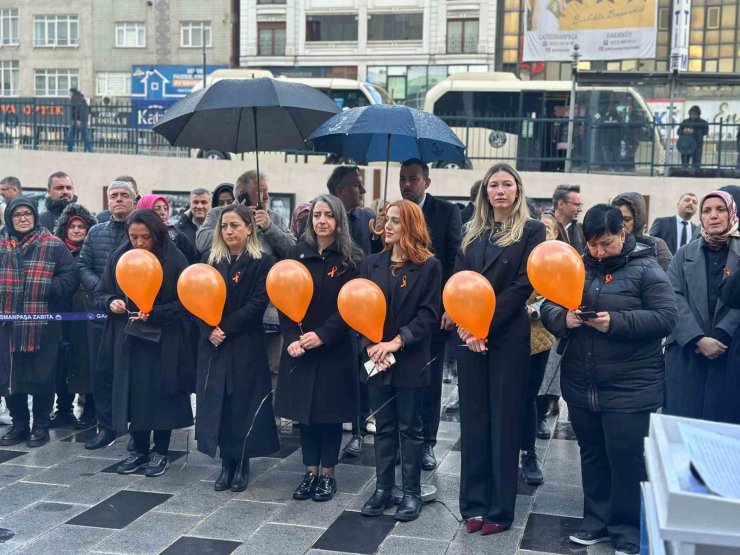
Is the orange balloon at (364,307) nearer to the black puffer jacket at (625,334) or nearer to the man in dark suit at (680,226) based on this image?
the black puffer jacket at (625,334)

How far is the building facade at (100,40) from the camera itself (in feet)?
158

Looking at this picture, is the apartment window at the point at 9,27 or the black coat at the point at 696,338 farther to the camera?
the apartment window at the point at 9,27

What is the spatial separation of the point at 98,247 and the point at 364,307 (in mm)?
2738

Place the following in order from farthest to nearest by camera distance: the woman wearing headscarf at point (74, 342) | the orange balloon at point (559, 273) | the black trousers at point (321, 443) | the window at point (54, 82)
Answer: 1. the window at point (54, 82)
2. the woman wearing headscarf at point (74, 342)
3. the black trousers at point (321, 443)
4. the orange balloon at point (559, 273)

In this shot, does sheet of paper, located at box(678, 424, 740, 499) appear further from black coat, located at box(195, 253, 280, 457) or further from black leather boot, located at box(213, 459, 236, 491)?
black leather boot, located at box(213, 459, 236, 491)

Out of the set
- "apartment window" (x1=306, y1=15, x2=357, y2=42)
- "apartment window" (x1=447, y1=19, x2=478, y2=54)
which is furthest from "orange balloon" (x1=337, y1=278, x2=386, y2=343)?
"apartment window" (x1=306, y1=15, x2=357, y2=42)

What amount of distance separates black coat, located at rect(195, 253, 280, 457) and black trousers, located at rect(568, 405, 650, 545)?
82.9 inches

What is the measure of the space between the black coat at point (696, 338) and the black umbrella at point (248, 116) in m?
2.97

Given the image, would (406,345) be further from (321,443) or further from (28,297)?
(28,297)

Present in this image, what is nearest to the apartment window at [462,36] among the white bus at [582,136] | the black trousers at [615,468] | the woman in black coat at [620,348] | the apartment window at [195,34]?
the apartment window at [195,34]

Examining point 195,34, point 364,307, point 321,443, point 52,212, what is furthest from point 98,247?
point 195,34

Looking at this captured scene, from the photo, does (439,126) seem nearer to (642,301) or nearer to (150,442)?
(642,301)

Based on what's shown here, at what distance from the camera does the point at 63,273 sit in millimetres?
7141

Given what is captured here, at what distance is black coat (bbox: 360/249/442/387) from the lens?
211 inches
